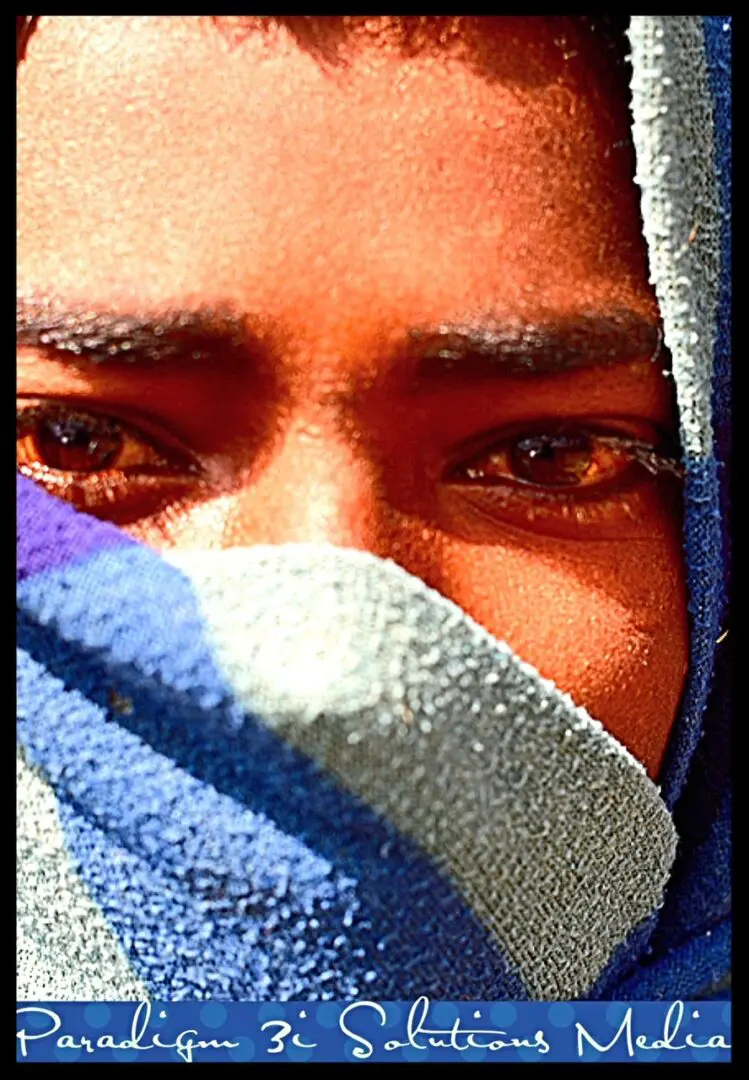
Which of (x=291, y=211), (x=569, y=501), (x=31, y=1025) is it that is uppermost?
(x=291, y=211)

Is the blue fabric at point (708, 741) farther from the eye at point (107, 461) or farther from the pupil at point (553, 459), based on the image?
the eye at point (107, 461)

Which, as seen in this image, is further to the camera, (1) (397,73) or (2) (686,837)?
(2) (686,837)

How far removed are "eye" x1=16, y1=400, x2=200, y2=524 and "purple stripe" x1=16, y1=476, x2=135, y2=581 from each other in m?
0.01

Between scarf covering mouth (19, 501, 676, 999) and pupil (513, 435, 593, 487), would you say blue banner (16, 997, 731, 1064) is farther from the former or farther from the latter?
pupil (513, 435, 593, 487)

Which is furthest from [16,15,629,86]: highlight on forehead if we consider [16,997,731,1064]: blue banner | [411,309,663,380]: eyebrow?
[16,997,731,1064]: blue banner

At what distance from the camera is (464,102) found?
652mm

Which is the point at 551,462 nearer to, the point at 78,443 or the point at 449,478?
the point at 449,478

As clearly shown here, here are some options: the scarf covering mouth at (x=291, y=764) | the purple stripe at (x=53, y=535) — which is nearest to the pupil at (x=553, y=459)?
the scarf covering mouth at (x=291, y=764)

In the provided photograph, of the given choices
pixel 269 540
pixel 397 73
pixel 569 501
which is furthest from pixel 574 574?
pixel 397 73

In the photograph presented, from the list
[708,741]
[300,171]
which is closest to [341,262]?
[300,171]

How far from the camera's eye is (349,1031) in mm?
699

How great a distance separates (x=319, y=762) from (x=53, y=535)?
6.9 inches

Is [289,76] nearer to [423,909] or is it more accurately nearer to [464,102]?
[464,102]

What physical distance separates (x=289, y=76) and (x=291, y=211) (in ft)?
0.22
